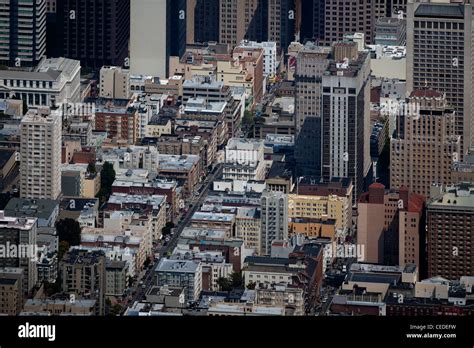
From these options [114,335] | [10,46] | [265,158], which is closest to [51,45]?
[10,46]

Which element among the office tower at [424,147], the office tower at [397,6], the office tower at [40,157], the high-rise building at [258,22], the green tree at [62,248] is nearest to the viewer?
the green tree at [62,248]

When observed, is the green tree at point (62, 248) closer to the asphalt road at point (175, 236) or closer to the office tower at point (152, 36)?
the asphalt road at point (175, 236)

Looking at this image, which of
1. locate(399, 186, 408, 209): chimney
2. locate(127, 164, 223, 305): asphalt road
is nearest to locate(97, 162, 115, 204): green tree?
locate(127, 164, 223, 305): asphalt road

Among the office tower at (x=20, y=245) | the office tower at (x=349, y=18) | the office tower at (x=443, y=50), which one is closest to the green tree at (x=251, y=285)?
the office tower at (x=20, y=245)

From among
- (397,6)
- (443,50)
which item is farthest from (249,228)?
(397,6)

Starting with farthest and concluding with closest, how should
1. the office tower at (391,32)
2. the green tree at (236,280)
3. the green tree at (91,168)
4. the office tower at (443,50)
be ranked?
the office tower at (391,32) < the office tower at (443,50) < the green tree at (91,168) < the green tree at (236,280)

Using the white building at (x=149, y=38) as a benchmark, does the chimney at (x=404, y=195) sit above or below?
below

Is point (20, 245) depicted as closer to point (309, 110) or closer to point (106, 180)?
point (106, 180)
